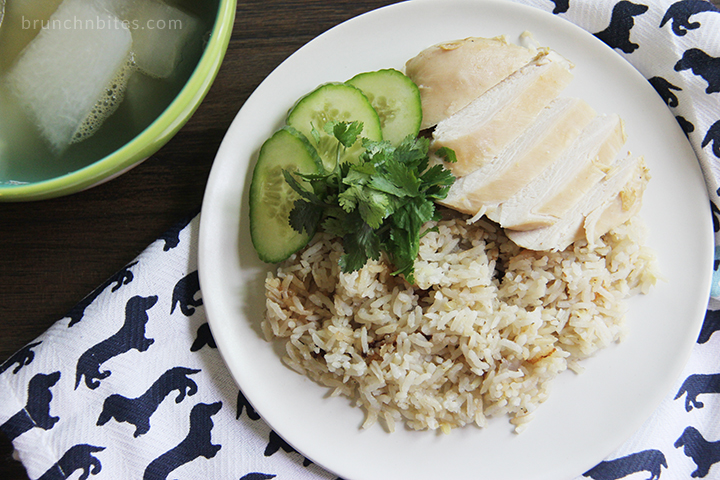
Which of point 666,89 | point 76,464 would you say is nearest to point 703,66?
point 666,89

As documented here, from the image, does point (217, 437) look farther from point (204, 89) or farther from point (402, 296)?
point (204, 89)

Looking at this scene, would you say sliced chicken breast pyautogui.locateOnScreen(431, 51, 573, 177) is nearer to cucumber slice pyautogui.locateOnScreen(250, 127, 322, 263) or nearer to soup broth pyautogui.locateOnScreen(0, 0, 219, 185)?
cucumber slice pyautogui.locateOnScreen(250, 127, 322, 263)

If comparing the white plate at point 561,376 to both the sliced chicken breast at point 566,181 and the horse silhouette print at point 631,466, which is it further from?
the sliced chicken breast at point 566,181

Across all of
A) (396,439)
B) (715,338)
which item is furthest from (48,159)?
(715,338)

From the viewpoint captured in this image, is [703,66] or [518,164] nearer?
[518,164]

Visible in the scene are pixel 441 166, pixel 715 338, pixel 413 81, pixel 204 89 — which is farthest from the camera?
pixel 715 338

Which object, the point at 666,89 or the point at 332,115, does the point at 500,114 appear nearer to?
the point at 332,115

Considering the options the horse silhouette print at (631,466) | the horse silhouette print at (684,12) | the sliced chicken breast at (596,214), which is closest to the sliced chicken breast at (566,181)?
the sliced chicken breast at (596,214)
